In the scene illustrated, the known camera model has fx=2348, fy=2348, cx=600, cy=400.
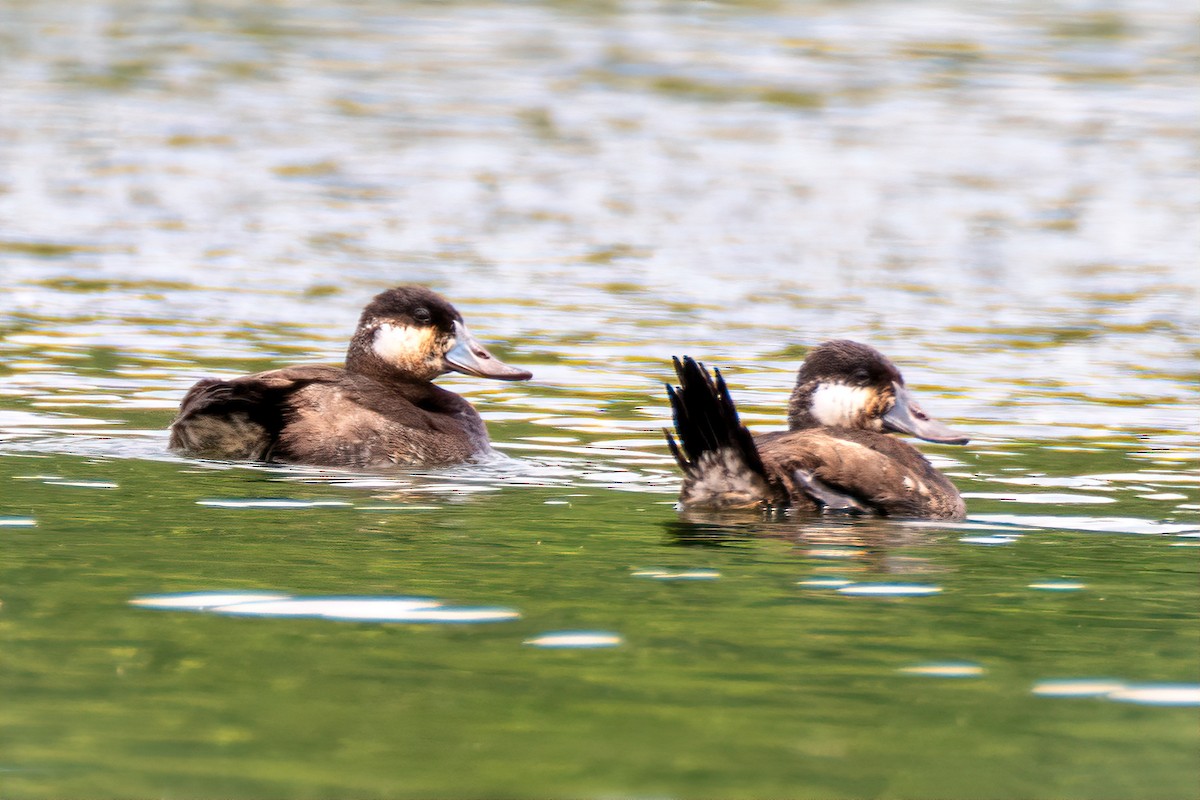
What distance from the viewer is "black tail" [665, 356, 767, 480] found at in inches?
363

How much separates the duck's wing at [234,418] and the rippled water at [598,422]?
23 cm

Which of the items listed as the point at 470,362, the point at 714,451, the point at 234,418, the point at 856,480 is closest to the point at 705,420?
the point at 714,451

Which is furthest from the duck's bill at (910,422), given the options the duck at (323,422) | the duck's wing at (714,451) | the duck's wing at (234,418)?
the duck's wing at (234,418)

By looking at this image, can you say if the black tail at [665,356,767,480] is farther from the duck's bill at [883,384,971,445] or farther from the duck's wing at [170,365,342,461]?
the duck's wing at [170,365,342,461]

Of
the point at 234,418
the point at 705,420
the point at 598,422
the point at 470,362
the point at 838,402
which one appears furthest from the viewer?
the point at 598,422

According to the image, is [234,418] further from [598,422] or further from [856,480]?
[856,480]

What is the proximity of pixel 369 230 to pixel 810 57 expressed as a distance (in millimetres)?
16688

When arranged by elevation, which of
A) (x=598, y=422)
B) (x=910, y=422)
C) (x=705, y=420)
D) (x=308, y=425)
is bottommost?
(x=598, y=422)

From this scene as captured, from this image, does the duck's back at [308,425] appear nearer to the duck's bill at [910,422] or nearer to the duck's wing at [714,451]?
the duck's wing at [714,451]

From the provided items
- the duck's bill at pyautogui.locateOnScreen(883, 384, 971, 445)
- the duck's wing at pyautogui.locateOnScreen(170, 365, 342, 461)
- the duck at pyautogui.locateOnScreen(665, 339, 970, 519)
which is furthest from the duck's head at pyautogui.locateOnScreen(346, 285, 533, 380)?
the duck at pyautogui.locateOnScreen(665, 339, 970, 519)

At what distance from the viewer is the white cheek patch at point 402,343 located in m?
12.0

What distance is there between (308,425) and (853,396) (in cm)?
253

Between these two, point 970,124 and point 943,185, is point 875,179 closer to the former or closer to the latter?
point 943,185

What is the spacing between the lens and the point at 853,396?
1049 centimetres
